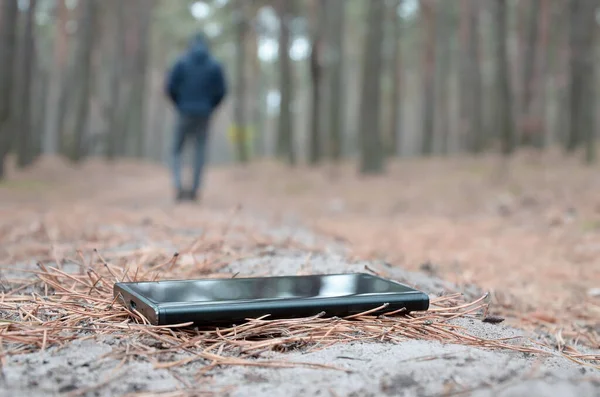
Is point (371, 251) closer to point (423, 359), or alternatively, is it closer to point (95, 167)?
point (423, 359)

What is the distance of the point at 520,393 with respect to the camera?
1.43m

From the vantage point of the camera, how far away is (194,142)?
870cm

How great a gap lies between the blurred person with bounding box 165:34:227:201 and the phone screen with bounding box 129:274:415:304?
625 centimetres

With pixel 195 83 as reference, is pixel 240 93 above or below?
above

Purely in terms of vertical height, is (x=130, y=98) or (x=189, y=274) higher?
(x=130, y=98)

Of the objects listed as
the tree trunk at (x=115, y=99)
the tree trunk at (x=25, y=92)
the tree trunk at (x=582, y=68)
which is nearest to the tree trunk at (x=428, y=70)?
the tree trunk at (x=582, y=68)

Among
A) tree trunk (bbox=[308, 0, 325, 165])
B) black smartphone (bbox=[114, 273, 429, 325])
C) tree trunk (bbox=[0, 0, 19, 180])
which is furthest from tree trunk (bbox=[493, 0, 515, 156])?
black smartphone (bbox=[114, 273, 429, 325])

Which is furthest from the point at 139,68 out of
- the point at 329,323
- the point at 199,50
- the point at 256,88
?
the point at 329,323

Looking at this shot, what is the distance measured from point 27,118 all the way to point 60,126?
23.0ft

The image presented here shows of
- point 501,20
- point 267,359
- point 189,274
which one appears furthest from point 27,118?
point 267,359

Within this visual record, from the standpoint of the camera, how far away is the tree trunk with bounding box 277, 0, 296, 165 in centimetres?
1728

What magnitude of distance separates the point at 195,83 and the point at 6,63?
13.6 ft

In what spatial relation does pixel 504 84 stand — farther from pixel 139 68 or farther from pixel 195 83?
pixel 139 68

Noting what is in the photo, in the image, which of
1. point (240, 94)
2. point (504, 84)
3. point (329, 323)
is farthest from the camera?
point (240, 94)
